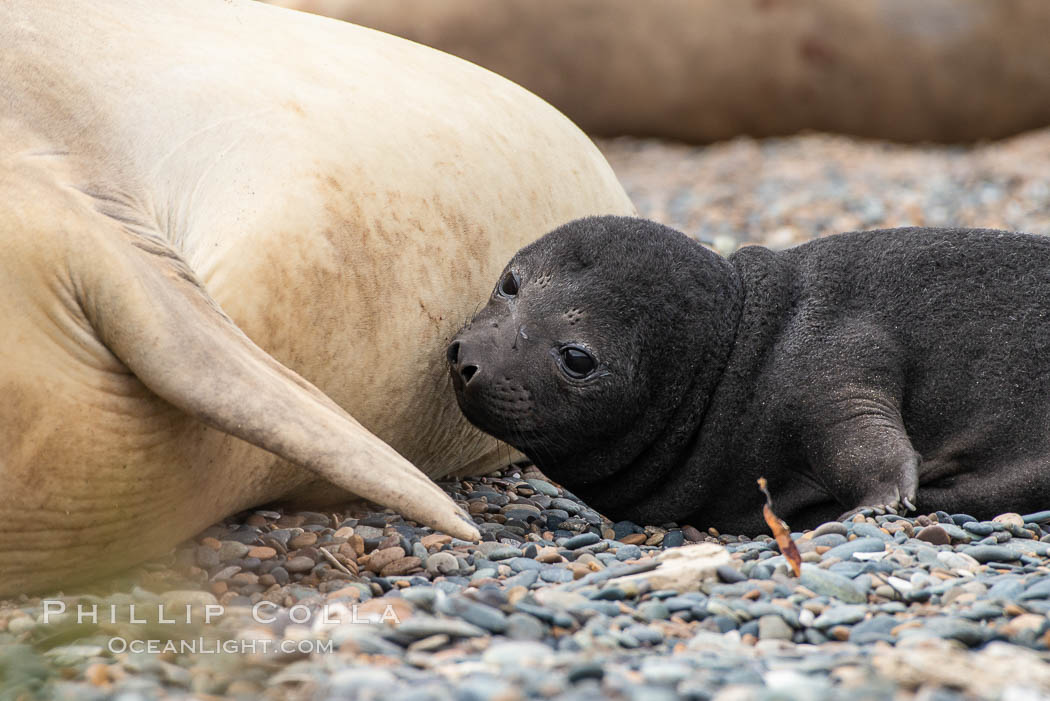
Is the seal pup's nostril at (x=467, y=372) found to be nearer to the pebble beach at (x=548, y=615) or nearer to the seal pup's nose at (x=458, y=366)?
the seal pup's nose at (x=458, y=366)

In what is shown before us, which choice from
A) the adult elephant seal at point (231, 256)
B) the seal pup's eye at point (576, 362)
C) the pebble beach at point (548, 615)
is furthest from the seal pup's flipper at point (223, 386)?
the seal pup's eye at point (576, 362)

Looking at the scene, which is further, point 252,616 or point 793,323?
point 793,323

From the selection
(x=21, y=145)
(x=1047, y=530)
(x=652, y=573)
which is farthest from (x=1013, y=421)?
(x=21, y=145)

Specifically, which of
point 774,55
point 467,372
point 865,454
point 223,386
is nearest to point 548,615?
point 223,386

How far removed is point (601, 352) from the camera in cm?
327

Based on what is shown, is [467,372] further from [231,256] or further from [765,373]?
[765,373]

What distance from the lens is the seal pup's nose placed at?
10.4 ft

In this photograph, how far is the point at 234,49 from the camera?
333cm

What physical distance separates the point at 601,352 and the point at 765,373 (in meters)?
0.44

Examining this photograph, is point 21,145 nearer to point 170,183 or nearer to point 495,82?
point 170,183

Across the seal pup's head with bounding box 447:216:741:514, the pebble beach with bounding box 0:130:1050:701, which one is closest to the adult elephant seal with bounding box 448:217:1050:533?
the seal pup's head with bounding box 447:216:741:514

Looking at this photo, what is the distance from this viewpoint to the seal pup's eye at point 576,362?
3.28m

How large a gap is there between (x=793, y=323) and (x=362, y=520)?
1.23 meters

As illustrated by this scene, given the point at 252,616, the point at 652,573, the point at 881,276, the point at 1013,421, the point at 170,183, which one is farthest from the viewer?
the point at 881,276
